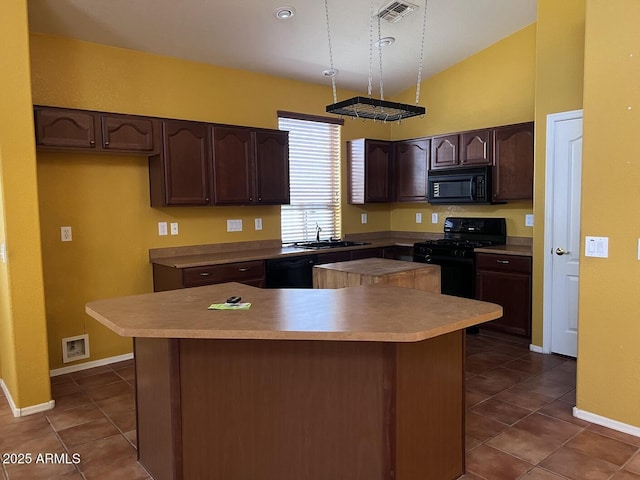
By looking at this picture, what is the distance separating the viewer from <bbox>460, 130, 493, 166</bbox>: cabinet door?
4875 millimetres

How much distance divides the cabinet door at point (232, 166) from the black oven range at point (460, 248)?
81.2 inches

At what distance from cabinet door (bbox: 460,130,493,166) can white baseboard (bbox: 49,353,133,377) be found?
13.1 ft

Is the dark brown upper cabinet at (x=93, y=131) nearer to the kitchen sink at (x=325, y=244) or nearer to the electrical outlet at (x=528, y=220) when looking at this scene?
the kitchen sink at (x=325, y=244)

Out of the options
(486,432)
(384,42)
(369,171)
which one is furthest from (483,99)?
(486,432)

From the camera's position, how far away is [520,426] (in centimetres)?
287

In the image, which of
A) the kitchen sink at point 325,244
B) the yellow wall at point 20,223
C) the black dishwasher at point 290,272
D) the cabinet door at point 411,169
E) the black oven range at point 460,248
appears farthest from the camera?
the cabinet door at point 411,169

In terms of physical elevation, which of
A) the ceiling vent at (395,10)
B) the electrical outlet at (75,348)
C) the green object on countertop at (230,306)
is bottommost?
the electrical outlet at (75,348)

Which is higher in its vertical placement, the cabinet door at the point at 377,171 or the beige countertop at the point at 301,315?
the cabinet door at the point at 377,171

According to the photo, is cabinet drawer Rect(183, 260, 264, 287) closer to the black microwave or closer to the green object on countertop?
the green object on countertop

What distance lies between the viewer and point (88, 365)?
4.02m

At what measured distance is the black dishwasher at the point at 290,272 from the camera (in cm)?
445

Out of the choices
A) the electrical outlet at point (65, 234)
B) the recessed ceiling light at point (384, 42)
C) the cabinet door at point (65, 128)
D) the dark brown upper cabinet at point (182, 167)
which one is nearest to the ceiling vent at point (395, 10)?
the recessed ceiling light at point (384, 42)

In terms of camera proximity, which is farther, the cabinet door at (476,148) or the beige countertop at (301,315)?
the cabinet door at (476,148)

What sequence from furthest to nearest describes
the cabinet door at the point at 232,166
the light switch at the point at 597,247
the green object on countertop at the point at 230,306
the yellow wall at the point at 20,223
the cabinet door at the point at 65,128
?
1. the cabinet door at the point at 232,166
2. the cabinet door at the point at 65,128
3. the yellow wall at the point at 20,223
4. the light switch at the point at 597,247
5. the green object on countertop at the point at 230,306
